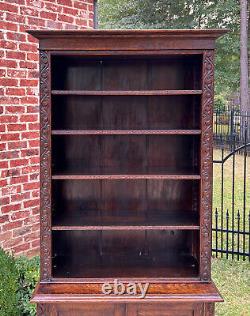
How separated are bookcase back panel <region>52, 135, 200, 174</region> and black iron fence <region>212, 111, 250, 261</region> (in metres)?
1.46

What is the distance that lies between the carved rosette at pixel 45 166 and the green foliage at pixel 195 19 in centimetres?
1145

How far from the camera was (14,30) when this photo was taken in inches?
129

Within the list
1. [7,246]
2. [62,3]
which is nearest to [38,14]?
[62,3]

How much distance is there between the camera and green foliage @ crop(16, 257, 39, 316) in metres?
2.74

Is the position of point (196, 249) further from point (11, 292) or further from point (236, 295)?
point (236, 295)

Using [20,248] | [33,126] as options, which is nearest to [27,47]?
[33,126]

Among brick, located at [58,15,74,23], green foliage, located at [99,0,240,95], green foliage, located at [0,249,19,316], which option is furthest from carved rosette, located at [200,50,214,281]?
green foliage, located at [99,0,240,95]

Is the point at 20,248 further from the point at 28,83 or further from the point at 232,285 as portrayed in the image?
the point at 232,285

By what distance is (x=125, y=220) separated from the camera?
2551mm

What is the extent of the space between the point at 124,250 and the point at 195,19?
467 inches

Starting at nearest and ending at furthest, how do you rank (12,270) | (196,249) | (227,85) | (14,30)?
→ (196,249) → (12,270) → (14,30) → (227,85)

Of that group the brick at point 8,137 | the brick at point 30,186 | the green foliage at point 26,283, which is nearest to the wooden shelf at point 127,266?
the green foliage at point 26,283

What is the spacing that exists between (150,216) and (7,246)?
129cm

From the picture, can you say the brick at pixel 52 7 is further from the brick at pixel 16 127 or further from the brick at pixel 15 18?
the brick at pixel 16 127
